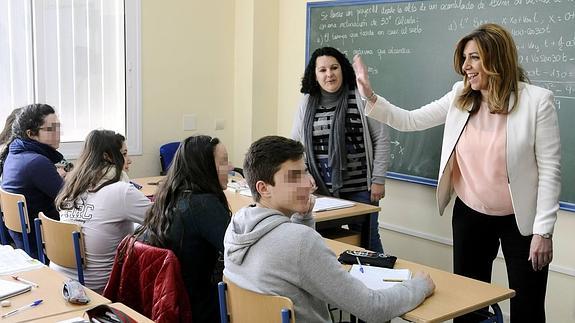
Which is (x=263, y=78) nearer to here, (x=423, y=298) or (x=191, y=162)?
(x=191, y=162)

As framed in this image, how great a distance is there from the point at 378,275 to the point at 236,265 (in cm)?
61

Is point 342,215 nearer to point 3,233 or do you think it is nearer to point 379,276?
point 379,276

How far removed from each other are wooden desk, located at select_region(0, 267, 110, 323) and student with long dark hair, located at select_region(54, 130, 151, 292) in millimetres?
539

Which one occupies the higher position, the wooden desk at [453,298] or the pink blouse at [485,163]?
the pink blouse at [485,163]

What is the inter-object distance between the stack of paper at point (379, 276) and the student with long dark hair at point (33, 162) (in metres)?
1.90

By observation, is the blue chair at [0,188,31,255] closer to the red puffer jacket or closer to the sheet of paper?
the red puffer jacket

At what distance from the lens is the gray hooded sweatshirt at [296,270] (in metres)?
1.78

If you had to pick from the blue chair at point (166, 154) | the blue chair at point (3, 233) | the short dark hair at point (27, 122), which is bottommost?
the blue chair at point (3, 233)

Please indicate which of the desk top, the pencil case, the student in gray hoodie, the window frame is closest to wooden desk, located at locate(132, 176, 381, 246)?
the desk top

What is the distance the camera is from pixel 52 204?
11.7 feet

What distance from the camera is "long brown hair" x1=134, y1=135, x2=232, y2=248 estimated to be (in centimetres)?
235

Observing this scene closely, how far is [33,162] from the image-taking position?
3.41 meters

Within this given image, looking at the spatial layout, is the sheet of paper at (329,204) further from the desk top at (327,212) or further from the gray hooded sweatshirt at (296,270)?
the gray hooded sweatshirt at (296,270)

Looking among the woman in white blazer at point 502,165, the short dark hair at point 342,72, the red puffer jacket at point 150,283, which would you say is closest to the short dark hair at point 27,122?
the short dark hair at point 342,72
